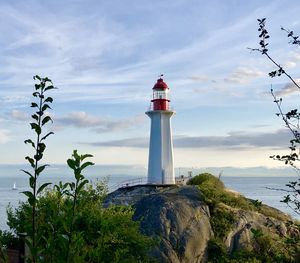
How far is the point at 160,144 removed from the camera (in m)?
32.1

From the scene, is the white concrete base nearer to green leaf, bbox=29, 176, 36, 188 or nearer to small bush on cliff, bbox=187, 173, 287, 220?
small bush on cliff, bbox=187, 173, 287, 220

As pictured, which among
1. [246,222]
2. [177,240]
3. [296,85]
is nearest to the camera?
[296,85]

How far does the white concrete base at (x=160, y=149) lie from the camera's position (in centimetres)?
3206

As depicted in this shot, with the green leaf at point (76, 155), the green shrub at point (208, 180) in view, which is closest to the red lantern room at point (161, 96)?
the green shrub at point (208, 180)

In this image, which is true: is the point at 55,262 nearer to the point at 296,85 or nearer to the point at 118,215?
the point at 296,85

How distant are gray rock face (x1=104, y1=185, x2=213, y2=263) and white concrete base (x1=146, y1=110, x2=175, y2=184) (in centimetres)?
1122

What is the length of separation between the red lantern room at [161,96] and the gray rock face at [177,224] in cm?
1204

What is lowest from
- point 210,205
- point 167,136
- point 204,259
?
point 204,259

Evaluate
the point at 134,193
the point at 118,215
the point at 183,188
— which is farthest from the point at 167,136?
the point at 118,215

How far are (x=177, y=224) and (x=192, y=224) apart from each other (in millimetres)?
649

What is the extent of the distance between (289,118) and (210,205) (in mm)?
16816

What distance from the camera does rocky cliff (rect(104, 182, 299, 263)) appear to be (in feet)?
59.2

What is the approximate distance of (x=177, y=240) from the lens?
1820 cm

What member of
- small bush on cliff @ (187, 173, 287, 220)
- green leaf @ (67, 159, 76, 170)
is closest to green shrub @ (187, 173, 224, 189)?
small bush on cliff @ (187, 173, 287, 220)
